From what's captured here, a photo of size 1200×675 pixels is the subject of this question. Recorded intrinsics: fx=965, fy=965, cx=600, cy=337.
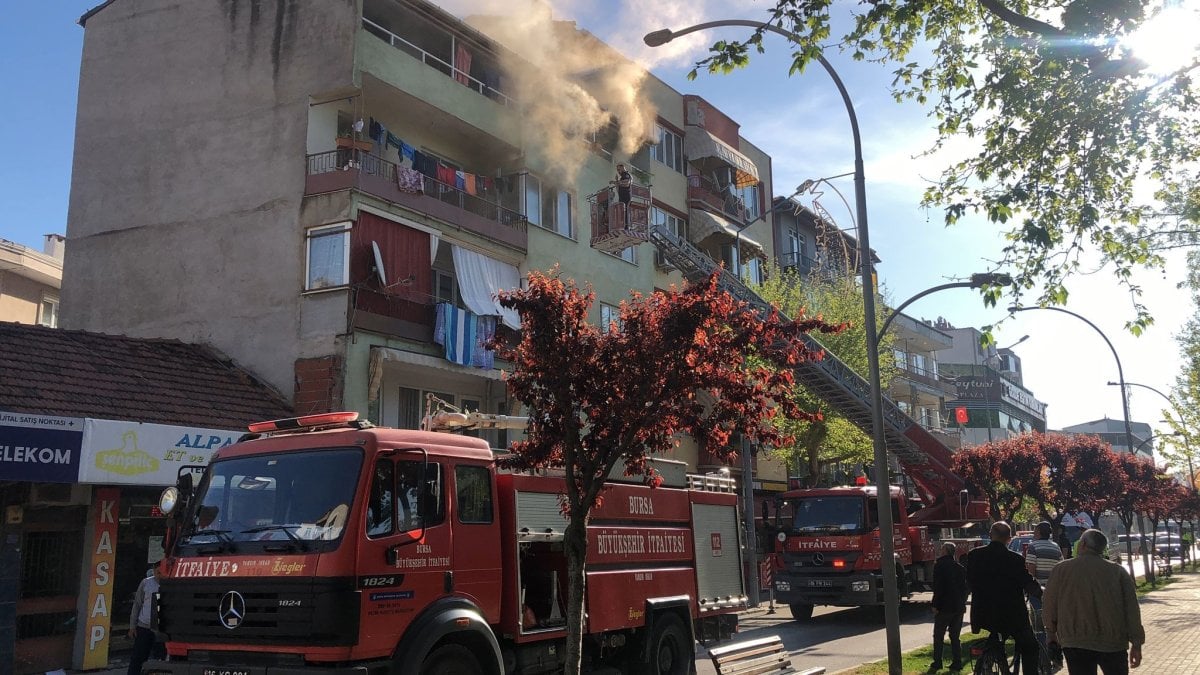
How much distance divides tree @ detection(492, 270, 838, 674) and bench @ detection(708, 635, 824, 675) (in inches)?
65.9

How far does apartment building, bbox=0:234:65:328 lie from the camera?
2664 centimetres

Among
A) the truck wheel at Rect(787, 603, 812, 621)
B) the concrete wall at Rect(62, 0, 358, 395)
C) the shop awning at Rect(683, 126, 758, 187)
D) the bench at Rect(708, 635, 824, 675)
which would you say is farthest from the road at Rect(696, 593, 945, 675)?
the shop awning at Rect(683, 126, 758, 187)

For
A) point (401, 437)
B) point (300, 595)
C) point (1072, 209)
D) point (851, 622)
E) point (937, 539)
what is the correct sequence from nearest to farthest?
point (300, 595) < point (401, 437) < point (1072, 209) < point (851, 622) < point (937, 539)

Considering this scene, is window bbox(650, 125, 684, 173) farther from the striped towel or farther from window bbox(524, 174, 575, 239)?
the striped towel

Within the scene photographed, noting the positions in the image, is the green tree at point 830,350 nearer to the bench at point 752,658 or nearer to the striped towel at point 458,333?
the striped towel at point 458,333

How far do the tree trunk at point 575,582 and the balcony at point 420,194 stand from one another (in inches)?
465

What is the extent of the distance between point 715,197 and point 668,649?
2403cm

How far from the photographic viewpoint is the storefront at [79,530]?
1273 cm

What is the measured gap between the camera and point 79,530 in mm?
14383

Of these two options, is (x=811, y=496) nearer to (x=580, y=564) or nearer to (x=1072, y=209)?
(x=1072, y=209)

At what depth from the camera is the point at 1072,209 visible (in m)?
11.2

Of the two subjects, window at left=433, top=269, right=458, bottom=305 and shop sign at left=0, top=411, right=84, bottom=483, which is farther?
window at left=433, top=269, right=458, bottom=305

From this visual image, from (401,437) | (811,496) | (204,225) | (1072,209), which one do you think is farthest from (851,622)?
(204,225)

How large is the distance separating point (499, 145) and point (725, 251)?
1266 centimetres
